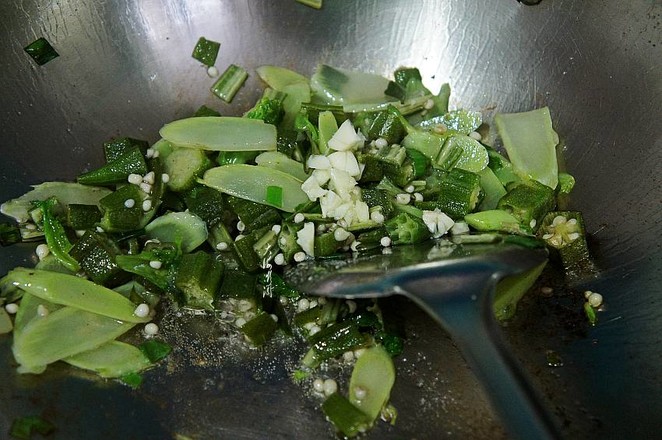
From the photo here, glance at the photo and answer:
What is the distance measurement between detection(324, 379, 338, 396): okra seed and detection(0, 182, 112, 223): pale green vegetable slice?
102 cm

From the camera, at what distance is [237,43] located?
8.19 ft

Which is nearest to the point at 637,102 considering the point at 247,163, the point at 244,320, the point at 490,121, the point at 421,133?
the point at 490,121

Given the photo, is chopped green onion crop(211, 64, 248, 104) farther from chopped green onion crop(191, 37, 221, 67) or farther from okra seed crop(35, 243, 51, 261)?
okra seed crop(35, 243, 51, 261)

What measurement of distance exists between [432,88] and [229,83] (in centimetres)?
84

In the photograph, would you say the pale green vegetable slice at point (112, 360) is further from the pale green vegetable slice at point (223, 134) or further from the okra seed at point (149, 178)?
the pale green vegetable slice at point (223, 134)

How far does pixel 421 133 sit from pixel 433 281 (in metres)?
0.71

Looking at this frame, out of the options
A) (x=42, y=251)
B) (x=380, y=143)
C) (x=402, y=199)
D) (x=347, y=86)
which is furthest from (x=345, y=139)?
(x=42, y=251)

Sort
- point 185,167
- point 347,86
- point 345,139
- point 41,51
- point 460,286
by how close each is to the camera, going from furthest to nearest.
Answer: point 347,86 < point 41,51 < point 185,167 < point 345,139 < point 460,286

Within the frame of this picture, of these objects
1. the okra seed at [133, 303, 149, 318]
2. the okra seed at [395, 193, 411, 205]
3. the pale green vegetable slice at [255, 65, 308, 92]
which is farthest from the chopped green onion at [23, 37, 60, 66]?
the okra seed at [395, 193, 411, 205]

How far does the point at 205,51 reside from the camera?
244 cm

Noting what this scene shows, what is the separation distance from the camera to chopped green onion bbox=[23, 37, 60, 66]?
2184 millimetres

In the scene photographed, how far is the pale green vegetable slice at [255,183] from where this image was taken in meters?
1.99

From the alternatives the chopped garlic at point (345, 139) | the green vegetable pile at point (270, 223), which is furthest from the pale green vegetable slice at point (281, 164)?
the chopped garlic at point (345, 139)

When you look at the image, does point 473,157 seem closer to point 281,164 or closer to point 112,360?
point 281,164
